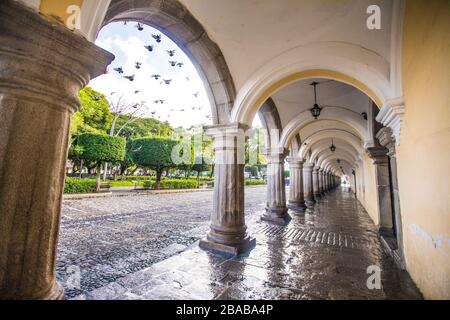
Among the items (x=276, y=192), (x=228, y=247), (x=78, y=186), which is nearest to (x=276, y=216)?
(x=276, y=192)

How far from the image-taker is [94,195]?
13008 mm

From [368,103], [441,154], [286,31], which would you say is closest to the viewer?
[441,154]

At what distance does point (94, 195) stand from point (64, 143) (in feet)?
43.9

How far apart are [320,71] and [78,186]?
14.3 metres

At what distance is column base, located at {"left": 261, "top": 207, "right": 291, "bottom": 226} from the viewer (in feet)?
21.5

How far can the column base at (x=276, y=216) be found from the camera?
6.56 metres

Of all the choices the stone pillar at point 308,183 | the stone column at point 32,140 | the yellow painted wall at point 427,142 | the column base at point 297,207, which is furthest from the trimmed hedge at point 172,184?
the yellow painted wall at point 427,142

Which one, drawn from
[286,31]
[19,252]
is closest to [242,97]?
[286,31]

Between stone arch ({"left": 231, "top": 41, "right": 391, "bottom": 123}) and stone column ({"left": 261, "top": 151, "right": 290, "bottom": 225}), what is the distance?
3.10 metres

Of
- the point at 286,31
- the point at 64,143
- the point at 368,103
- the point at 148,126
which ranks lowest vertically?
the point at 64,143

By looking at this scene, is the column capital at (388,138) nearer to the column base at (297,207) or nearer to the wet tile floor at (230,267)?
the wet tile floor at (230,267)

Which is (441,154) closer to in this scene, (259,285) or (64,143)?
(259,285)

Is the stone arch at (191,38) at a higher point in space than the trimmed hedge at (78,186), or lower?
higher

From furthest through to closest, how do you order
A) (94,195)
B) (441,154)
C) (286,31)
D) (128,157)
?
(128,157) → (94,195) → (286,31) → (441,154)
